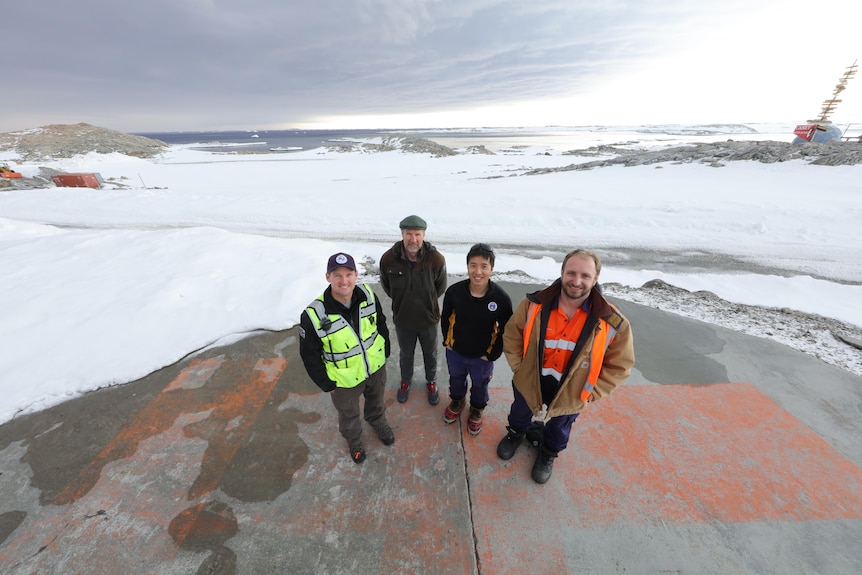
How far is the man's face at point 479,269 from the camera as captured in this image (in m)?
2.43

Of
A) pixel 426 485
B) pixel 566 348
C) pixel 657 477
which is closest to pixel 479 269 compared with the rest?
pixel 566 348

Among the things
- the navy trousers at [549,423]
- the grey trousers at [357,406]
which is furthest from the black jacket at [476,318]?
the grey trousers at [357,406]

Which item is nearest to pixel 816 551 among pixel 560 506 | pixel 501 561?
pixel 560 506

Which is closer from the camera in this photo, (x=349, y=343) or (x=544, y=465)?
(x=349, y=343)

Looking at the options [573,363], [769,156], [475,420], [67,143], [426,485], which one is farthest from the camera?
[67,143]

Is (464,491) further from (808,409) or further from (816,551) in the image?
(808,409)

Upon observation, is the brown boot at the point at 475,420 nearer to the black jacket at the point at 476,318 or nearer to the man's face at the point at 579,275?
the black jacket at the point at 476,318

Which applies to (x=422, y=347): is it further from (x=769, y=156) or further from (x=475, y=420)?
(x=769, y=156)

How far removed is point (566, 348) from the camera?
2.30 meters

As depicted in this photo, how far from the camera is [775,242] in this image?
872cm

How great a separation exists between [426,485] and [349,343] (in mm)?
1256

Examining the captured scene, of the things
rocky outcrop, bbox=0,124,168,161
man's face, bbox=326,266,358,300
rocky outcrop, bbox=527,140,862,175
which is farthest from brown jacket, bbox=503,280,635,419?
rocky outcrop, bbox=0,124,168,161

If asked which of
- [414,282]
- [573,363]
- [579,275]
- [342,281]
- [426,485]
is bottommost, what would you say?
[426,485]

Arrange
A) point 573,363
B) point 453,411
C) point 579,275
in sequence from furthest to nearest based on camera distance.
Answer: point 453,411, point 573,363, point 579,275
